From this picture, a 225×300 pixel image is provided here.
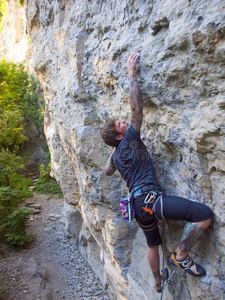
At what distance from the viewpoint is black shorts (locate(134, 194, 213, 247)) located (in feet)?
6.97

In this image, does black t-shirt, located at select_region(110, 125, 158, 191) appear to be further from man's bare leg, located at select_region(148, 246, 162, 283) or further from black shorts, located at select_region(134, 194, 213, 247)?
man's bare leg, located at select_region(148, 246, 162, 283)

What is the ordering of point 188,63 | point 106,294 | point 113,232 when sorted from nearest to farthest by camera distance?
point 188,63
point 113,232
point 106,294

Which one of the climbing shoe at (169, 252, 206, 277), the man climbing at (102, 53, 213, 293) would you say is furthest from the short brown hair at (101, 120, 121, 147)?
the climbing shoe at (169, 252, 206, 277)

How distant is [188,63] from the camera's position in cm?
205

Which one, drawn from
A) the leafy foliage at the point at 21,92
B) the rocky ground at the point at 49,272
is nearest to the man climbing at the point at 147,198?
the rocky ground at the point at 49,272

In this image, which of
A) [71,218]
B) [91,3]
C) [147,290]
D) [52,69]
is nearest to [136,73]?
[91,3]

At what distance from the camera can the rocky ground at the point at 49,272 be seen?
527 cm

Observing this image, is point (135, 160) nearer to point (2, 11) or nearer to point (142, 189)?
point (142, 189)

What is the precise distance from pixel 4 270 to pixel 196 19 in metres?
6.30

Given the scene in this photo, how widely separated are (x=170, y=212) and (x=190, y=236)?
10.0 inches

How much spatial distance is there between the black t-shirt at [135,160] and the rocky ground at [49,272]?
3.78 meters

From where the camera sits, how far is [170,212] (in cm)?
227

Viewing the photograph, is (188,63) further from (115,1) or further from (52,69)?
(52,69)

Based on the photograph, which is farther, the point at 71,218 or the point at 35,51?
the point at 71,218
